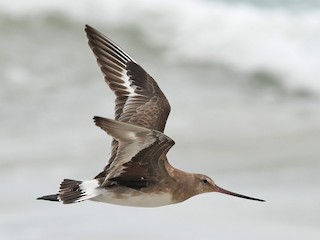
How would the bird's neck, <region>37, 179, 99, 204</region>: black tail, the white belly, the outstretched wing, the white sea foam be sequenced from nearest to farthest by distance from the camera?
the outstretched wing → <region>37, 179, 99, 204</region>: black tail → the white belly → the bird's neck → the white sea foam

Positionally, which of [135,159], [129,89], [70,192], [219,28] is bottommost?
[70,192]

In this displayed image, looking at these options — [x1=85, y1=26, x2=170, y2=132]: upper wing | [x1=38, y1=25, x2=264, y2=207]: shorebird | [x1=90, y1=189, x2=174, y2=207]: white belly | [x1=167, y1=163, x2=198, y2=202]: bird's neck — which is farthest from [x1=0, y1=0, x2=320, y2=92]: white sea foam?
[x1=90, y1=189, x2=174, y2=207]: white belly

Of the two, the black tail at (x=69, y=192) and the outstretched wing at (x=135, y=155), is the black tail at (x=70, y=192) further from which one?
the outstretched wing at (x=135, y=155)

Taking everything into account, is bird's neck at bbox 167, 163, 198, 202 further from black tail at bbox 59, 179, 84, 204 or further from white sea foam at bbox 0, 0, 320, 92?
white sea foam at bbox 0, 0, 320, 92

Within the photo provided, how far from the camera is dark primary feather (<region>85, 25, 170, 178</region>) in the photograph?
20.4 ft

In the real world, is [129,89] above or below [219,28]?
below

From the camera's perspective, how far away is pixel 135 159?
18.4 ft

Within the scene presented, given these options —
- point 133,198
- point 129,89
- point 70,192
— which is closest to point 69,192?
point 70,192

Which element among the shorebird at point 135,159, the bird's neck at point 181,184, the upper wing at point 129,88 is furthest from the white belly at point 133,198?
the upper wing at point 129,88

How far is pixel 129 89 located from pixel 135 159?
1014 mm

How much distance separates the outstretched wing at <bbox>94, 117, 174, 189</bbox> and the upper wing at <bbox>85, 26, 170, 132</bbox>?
1.41 feet

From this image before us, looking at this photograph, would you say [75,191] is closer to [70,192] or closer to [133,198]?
[70,192]

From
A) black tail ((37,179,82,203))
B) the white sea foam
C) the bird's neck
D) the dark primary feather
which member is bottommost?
black tail ((37,179,82,203))

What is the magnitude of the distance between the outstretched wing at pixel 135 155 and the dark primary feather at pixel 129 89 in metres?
0.17
